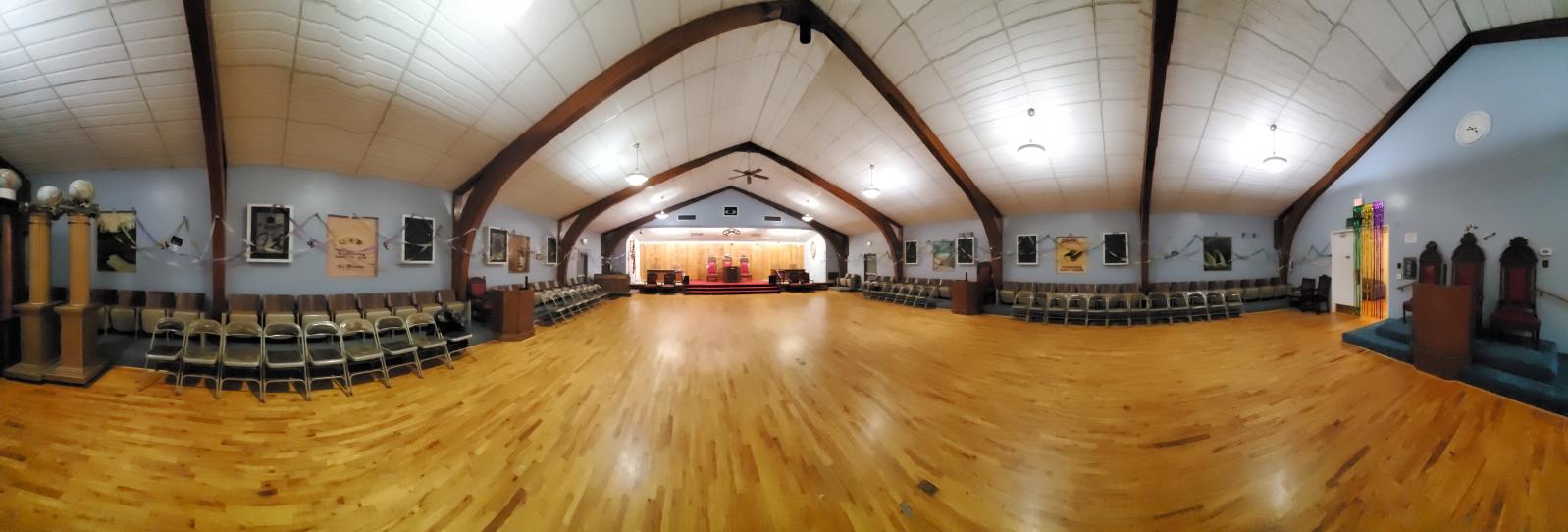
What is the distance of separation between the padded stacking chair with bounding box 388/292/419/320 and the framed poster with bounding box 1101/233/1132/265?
40.2 ft

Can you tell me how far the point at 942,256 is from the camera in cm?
1102

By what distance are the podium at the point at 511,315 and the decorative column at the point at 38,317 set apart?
3143 millimetres

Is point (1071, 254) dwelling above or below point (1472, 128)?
below

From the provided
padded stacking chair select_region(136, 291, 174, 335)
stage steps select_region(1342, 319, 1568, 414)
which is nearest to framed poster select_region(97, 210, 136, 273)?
padded stacking chair select_region(136, 291, 174, 335)

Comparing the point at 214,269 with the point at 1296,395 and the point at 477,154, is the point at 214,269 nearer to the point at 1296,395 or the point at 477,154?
the point at 477,154

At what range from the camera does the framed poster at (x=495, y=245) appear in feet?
23.9

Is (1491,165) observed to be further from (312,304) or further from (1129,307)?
(312,304)

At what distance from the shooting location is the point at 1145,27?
4352mm

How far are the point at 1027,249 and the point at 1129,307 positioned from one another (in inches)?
97.5

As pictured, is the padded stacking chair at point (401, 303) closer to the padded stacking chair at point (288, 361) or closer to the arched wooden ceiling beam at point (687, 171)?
the padded stacking chair at point (288, 361)

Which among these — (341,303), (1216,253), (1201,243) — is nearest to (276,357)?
(341,303)

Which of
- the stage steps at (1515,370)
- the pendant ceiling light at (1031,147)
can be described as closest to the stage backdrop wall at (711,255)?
the pendant ceiling light at (1031,147)

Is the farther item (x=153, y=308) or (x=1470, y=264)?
(x=1470, y=264)

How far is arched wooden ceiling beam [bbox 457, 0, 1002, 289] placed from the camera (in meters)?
4.21
